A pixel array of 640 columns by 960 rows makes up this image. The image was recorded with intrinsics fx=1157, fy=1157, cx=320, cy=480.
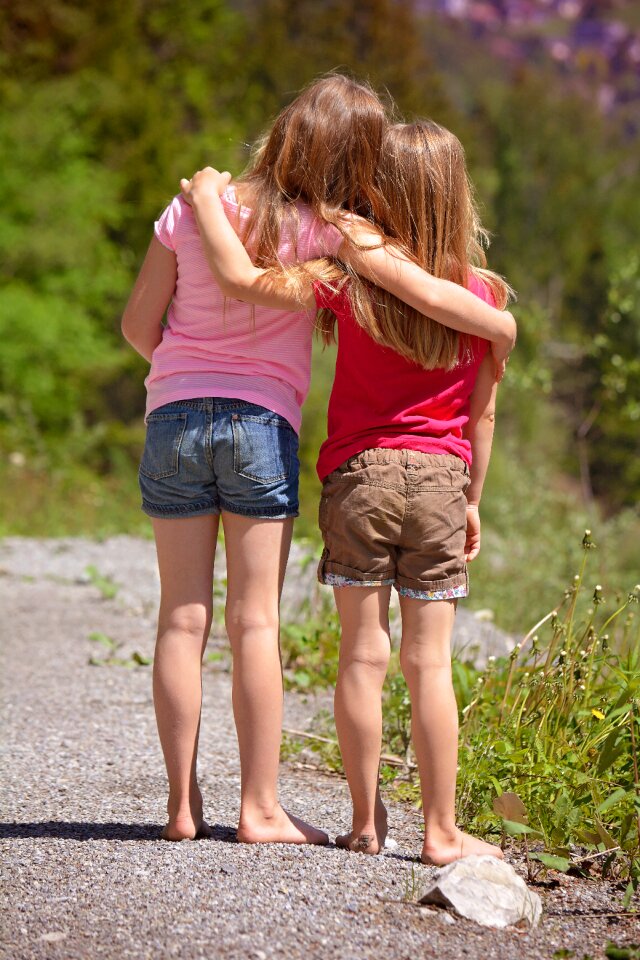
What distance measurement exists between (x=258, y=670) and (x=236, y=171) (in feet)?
43.8

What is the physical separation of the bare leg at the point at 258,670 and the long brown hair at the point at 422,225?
0.50 meters

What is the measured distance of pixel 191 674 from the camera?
8.68 ft

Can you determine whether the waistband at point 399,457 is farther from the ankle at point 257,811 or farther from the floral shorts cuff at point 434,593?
the ankle at point 257,811

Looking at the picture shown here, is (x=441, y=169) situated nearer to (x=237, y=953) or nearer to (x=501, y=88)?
(x=237, y=953)

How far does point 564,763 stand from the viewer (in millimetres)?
2857

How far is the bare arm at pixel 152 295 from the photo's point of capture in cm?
263

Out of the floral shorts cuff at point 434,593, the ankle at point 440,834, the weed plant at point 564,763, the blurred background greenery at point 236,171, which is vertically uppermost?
the blurred background greenery at point 236,171

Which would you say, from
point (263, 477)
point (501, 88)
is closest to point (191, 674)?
point (263, 477)

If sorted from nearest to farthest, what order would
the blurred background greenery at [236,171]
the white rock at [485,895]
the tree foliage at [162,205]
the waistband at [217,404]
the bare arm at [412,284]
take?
the white rock at [485,895] < the bare arm at [412,284] < the waistband at [217,404] < the blurred background greenery at [236,171] < the tree foliage at [162,205]

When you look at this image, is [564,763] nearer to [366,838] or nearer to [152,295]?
[366,838]

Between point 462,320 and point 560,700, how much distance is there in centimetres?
111

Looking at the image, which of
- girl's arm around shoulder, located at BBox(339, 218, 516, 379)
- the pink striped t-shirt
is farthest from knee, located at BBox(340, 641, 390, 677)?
girl's arm around shoulder, located at BBox(339, 218, 516, 379)

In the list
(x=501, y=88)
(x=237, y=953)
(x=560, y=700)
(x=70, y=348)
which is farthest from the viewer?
(x=501, y=88)

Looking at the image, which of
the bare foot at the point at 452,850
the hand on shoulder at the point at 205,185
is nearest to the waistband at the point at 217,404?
the hand on shoulder at the point at 205,185
